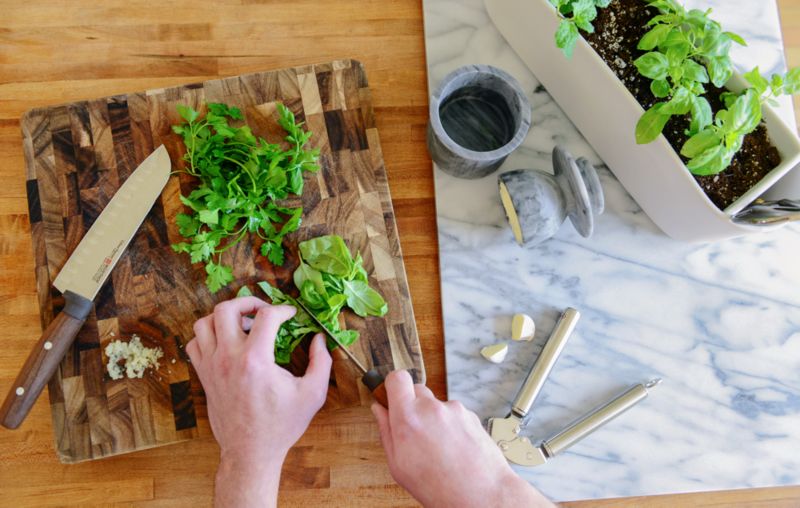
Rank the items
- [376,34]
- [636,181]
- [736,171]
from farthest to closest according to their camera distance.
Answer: [376,34]
[636,181]
[736,171]

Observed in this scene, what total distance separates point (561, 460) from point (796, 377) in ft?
1.61

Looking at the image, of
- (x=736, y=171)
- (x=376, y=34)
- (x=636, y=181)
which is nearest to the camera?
(x=736, y=171)

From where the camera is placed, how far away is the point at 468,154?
101cm

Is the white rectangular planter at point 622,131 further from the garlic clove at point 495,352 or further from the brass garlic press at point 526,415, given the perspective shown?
the garlic clove at point 495,352

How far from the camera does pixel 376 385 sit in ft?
3.39

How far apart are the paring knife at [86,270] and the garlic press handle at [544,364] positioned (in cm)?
74

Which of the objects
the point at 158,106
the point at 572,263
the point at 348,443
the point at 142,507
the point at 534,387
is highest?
the point at 158,106

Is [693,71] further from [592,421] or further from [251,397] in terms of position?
[251,397]

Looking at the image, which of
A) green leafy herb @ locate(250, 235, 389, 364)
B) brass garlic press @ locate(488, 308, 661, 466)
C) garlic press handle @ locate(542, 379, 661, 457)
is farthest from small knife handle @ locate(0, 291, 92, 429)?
garlic press handle @ locate(542, 379, 661, 457)

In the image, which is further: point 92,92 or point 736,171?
point 92,92

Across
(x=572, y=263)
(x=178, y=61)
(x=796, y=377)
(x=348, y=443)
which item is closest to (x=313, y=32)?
(x=178, y=61)

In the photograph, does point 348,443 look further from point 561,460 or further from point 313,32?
point 313,32

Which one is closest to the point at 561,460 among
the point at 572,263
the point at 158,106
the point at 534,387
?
the point at 534,387

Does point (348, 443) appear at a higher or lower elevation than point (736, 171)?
A: lower
